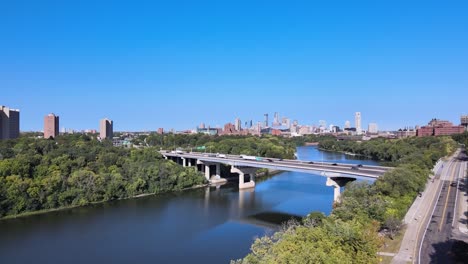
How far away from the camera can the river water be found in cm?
1825

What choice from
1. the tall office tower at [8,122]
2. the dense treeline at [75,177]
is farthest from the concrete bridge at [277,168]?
the tall office tower at [8,122]

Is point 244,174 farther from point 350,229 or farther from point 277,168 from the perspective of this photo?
point 350,229

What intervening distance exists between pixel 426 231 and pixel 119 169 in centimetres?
2662

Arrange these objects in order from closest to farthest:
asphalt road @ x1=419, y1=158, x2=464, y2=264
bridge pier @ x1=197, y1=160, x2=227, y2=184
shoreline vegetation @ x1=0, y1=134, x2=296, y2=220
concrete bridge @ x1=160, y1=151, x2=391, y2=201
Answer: asphalt road @ x1=419, y1=158, x2=464, y2=264, shoreline vegetation @ x1=0, y1=134, x2=296, y2=220, concrete bridge @ x1=160, y1=151, x2=391, y2=201, bridge pier @ x1=197, y1=160, x2=227, y2=184

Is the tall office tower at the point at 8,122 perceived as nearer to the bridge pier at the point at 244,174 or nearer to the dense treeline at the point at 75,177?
the dense treeline at the point at 75,177

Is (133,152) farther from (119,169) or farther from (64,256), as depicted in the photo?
(64,256)

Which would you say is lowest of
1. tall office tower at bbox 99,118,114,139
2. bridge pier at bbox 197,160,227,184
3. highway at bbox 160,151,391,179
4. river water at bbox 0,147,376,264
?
river water at bbox 0,147,376,264

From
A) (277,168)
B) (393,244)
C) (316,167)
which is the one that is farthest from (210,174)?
(393,244)

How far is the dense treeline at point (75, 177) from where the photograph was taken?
2647 cm

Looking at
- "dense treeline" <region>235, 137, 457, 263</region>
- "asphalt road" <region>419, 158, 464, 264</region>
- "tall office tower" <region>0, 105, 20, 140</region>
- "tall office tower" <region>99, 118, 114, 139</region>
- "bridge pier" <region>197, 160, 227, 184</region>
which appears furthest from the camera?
"tall office tower" <region>99, 118, 114, 139</region>

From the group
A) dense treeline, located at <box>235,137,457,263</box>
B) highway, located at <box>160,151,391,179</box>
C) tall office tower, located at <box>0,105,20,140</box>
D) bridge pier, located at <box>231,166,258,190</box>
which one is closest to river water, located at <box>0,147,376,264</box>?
highway, located at <box>160,151,391,179</box>

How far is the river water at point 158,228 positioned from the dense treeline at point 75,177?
4.36ft

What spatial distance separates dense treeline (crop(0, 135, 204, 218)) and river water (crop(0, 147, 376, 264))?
1.33 m

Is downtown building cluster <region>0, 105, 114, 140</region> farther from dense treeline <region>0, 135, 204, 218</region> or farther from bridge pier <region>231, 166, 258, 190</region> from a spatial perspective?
bridge pier <region>231, 166, 258, 190</region>
